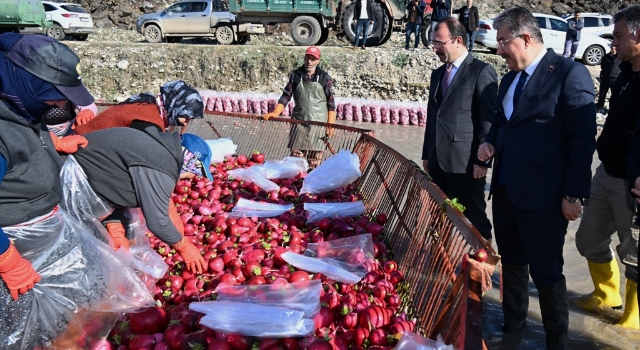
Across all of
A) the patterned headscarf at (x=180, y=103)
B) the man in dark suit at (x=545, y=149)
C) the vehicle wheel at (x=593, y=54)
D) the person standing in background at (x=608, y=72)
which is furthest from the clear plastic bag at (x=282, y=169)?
the vehicle wheel at (x=593, y=54)

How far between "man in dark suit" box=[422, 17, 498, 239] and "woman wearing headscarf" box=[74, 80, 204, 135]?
1.61m

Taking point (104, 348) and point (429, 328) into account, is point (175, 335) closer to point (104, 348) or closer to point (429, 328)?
point (104, 348)

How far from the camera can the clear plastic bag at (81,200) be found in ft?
7.18

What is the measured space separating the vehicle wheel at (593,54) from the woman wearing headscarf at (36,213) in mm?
15660

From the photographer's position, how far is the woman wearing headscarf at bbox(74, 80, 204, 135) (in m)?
2.71

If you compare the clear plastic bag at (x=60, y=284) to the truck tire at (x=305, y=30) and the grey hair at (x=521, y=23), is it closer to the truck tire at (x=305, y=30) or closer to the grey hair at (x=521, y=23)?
the grey hair at (x=521, y=23)

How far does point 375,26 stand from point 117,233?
1316cm

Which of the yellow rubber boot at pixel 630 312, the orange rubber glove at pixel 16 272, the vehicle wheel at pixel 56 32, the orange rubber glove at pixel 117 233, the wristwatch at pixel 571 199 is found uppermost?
the vehicle wheel at pixel 56 32

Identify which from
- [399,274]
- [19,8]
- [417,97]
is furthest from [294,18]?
[399,274]

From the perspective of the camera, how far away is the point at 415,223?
3.02 m

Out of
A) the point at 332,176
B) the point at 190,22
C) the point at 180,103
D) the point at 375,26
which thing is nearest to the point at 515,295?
the point at 332,176

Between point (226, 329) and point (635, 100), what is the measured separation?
241 cm

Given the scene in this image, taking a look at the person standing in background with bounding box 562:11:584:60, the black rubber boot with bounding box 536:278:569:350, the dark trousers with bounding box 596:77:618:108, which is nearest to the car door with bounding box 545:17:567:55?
the person standing in background with bounding box 562:11:584:60

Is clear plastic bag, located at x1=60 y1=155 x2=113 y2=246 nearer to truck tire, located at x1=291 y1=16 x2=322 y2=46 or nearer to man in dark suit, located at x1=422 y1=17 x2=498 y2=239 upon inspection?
man in dark suit, located at x1=422 y1=17 x2=498 y2=239
